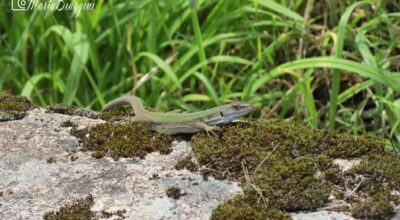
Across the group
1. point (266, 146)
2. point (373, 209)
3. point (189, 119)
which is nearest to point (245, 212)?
point (373, 209)

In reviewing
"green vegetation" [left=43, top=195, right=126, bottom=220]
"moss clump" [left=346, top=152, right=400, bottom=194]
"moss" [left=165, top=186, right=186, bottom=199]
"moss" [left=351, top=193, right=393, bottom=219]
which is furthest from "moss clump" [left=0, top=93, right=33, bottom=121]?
"moss" [left=351, top=193, right=393, bottom=219]

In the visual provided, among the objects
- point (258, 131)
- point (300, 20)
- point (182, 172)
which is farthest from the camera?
point (300, 20)

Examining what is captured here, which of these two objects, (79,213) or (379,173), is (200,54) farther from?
(79,213)

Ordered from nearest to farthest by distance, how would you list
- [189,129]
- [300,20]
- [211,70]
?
[189,129]
[300,20]
[211,70]

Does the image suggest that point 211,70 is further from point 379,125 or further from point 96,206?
point 96,206

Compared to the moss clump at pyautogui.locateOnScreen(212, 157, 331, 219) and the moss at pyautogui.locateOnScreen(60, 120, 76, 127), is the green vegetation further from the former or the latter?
the moss at pyautogui.locateOnScreen(60, 120, 76, 127)

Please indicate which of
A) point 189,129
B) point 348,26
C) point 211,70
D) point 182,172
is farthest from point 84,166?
point 348,26

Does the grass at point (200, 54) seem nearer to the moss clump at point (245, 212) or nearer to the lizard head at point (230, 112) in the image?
the lizard head at point (230, 112)
